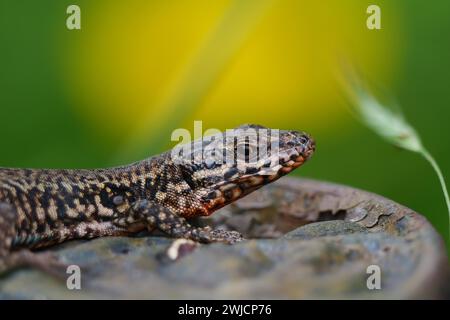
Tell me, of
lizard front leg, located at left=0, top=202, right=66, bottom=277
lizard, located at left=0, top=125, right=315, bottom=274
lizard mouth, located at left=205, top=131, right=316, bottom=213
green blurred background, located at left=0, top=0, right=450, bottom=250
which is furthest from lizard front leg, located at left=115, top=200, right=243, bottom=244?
green blurred background, located at left=0, top=0, right=450, bottom=250

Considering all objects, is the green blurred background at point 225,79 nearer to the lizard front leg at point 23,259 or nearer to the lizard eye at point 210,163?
the lizard eye at point 210,163

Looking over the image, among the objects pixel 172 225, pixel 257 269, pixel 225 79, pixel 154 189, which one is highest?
pixel 225 79

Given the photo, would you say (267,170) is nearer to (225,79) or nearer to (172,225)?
(172,225)

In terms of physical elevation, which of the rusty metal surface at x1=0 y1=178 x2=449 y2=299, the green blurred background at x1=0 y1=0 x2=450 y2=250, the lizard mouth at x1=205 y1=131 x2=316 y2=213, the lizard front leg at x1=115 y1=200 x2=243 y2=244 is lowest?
the rusty metal surface at x1=0 y1=178 x2=449 y2=299

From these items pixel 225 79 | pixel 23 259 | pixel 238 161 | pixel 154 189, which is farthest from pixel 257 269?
pixel 225 79

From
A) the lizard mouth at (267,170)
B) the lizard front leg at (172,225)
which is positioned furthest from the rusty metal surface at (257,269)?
the lizard mouth at (267,170)

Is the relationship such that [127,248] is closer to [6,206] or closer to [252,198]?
[6,206]

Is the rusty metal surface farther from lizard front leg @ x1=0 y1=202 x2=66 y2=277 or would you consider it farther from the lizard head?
the lizard head
